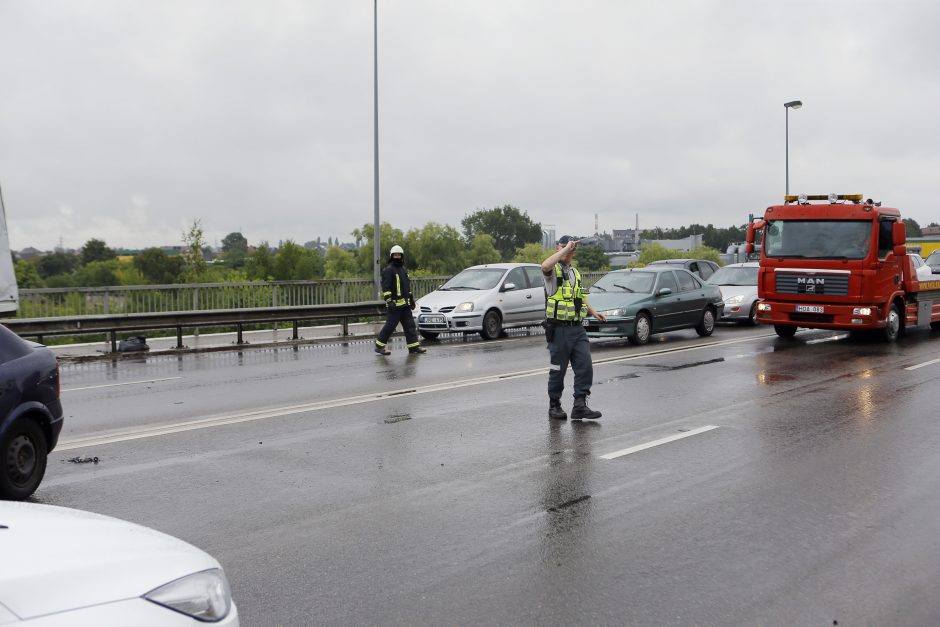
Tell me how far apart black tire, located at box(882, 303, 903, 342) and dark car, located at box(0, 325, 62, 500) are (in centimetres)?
1503

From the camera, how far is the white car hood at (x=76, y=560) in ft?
8.25

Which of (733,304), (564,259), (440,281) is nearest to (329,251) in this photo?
(440,281)

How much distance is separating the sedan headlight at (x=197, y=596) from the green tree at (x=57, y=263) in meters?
53.6

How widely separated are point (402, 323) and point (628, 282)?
500 cm

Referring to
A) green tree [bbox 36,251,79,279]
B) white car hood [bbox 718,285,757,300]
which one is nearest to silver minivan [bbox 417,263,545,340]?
white car hood [bbox 718,285,757,300]

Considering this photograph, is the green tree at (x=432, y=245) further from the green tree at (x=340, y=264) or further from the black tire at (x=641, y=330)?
the black tire at (x=641, y=330)

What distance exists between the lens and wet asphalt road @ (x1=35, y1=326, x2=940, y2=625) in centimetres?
449

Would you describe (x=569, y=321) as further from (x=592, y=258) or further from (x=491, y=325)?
(x=592, y=258)

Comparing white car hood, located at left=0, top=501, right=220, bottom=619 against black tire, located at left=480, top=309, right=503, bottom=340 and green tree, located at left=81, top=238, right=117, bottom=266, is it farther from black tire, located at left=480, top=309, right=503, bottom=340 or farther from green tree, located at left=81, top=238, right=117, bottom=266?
green tree, located at left=81, top=238, right=117, bottom=266

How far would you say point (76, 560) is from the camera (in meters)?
2.75

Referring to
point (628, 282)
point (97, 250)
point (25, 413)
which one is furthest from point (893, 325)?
point (97, 250)

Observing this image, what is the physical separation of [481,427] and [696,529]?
12.1ft

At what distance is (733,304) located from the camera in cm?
2250

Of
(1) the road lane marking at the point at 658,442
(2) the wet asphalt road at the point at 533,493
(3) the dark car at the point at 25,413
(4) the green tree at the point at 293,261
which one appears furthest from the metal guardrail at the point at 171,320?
(4) the green tree at the point at 293,261
